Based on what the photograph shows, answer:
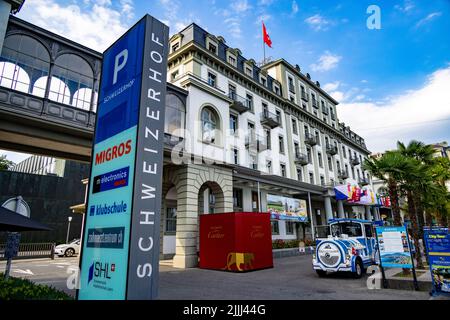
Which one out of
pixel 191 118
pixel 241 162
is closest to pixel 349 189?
pixel 241 162

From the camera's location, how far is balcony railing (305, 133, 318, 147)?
34.3 metres

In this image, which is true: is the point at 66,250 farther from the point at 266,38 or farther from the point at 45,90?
the point at 266,38

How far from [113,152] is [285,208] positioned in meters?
23.7

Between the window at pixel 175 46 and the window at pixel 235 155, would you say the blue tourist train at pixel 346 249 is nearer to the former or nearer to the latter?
the window at pixel 235 155

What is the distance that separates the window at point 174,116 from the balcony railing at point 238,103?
6.33 metres

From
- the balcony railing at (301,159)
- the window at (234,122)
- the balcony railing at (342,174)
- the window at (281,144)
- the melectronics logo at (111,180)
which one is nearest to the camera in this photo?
the melectronics logo at (111,180)

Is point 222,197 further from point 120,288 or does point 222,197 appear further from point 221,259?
point 120,288

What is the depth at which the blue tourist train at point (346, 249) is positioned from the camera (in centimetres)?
1141

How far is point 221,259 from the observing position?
1523 centimetres

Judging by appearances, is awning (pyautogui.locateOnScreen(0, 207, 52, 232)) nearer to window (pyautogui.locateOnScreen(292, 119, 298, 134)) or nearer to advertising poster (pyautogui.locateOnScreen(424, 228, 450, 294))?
advertising poster (pyautogui.locateOnScreen(424, 228, 450, 294))

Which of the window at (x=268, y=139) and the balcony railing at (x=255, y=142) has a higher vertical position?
the window at (x=268, y=139)

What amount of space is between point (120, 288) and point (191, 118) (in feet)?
50.7

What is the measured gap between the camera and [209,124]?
20812 mm

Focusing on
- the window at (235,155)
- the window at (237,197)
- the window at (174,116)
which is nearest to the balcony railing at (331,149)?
the window at (237,197)
